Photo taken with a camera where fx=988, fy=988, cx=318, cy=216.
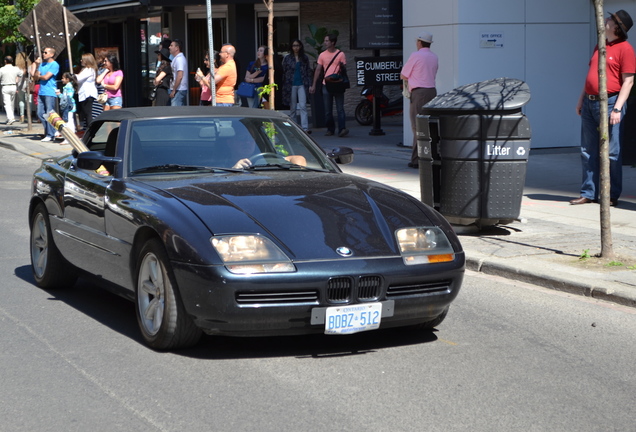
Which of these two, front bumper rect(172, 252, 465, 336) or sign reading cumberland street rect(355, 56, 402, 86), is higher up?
sign reading cumberland street rect(355, 56, 402, 86)

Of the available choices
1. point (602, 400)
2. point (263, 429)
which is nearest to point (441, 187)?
point (602, 400)

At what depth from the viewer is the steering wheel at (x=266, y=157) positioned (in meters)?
6.67

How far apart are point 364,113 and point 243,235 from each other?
60.9ft

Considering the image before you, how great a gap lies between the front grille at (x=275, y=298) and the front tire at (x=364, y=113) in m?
18.4

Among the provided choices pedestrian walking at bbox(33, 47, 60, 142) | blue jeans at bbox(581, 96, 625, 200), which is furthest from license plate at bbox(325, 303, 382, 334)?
pedestrian walking at bbox(33, 47, 60, 142)

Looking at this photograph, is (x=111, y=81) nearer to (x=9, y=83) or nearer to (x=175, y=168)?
(x=9, y=83)

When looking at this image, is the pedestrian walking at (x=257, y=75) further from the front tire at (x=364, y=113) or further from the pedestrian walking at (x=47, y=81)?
the pedestrian walking at (x=47, y=81)

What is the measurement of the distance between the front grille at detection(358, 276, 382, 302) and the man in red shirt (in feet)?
19.5

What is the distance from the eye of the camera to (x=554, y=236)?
30.9 ft

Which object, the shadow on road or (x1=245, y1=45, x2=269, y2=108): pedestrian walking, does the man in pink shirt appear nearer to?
(x1=245, y1=45, x2=269, y2=108): pedestrian walking

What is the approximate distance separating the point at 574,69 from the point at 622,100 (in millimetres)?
6520

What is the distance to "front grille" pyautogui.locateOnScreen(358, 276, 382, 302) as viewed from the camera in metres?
5.40

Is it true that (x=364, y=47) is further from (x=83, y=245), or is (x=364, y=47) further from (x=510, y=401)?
(x=510, y=401)

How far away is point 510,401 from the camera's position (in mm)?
4934
